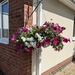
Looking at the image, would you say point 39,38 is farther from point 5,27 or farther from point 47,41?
point 5,27

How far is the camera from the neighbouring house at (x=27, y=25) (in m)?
3.03

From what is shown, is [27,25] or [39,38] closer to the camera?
[39,38]

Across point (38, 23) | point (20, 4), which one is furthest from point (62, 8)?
point (20, 4)

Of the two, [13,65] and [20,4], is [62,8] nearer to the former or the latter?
[20,4]

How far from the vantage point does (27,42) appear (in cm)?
252

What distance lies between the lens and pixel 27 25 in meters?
3.00

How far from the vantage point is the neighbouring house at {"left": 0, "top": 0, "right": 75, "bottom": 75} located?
3.03m

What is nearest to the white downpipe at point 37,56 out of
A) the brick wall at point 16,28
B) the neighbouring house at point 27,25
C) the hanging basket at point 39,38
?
the neighbouring house at point 27,25

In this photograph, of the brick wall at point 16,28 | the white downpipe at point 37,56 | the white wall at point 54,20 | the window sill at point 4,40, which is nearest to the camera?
the brick wall at point 16,28

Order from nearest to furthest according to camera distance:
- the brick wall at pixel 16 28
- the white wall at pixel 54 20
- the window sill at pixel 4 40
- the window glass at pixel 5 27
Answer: the brick wall at pixel 16 28, the white wall at pixel 54 20, the window sill at pixel 4 40, the window glass at pixel 5 27

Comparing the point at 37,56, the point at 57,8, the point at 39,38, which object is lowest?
the point at 37,56

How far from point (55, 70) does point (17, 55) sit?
207cm

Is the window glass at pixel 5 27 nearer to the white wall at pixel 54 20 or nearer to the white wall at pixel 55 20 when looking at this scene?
the white wall at pixel 54 20

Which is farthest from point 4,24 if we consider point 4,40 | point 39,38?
point 39,38
